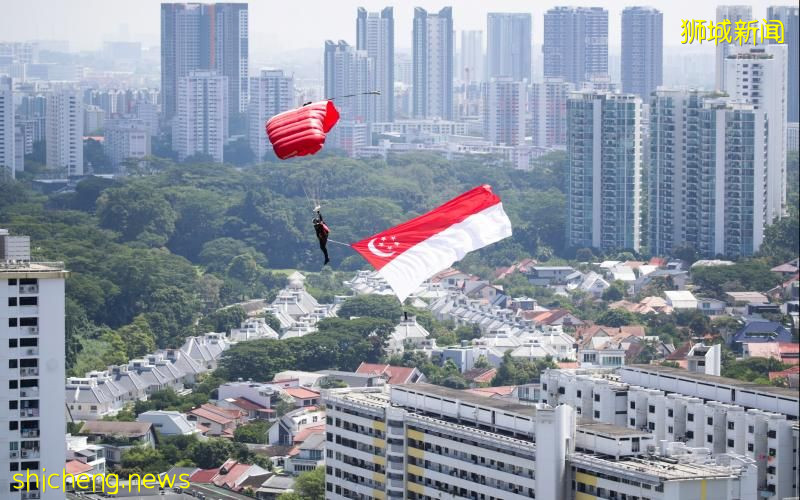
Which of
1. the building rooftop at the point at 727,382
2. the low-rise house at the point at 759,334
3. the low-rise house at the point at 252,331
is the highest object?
the building rooftop at the point at 727,382

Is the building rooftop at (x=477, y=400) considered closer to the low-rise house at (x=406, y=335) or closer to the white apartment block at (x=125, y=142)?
the low-rise house at (x=406, y=335)

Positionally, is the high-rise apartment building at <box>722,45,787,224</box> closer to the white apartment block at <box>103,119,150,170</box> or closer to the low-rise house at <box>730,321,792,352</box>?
the low-rise house at <box>730,321,792,352</box>

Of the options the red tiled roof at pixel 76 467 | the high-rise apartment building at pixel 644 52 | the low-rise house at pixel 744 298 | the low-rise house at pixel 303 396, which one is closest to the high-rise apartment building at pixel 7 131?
the high-rise apartment building at pixel 644 52

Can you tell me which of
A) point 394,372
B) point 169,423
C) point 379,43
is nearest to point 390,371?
point 394,372

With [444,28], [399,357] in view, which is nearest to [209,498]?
[399,357]

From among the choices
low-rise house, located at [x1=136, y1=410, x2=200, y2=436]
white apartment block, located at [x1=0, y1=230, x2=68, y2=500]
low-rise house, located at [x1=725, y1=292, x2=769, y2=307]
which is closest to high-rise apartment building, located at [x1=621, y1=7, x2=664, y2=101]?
low-rise house, located at [x1=725, y1=292, x2=769, y2=307]

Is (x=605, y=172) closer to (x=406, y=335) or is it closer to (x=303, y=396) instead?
(x=406, y=335)
